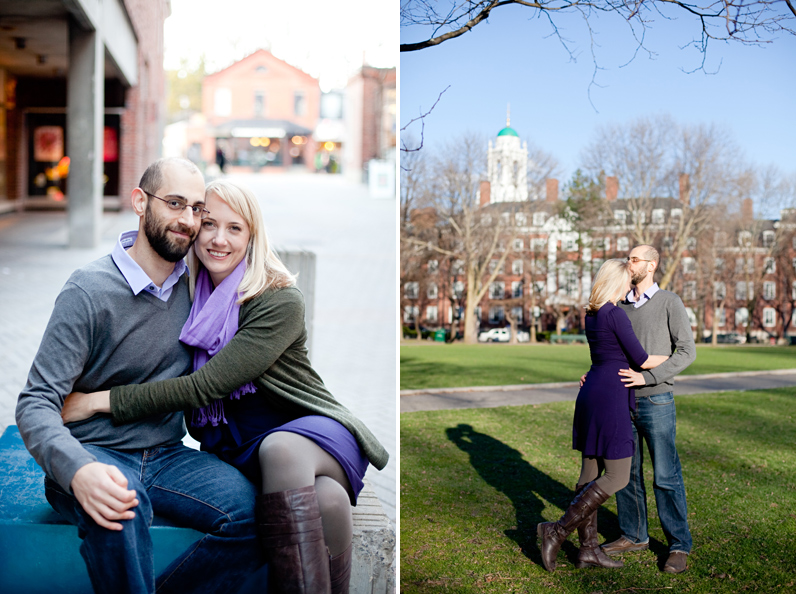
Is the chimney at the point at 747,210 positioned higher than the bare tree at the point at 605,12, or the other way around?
the bare tree at the point at 605,12

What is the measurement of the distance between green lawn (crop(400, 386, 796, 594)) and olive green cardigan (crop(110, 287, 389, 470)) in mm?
708

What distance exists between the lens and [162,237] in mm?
2561

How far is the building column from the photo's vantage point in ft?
44.6

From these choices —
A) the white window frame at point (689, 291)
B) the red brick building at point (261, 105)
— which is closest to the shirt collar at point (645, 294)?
the white window frame at point (689, 291)

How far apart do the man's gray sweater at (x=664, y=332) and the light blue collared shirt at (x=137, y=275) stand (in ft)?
5.51

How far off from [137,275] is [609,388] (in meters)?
1.77

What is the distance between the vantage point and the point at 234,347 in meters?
2.46

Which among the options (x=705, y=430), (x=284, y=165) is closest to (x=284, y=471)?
(x=705, y=430)

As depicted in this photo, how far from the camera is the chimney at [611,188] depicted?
3.20 m

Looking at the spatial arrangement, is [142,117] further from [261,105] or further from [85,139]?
[261,105]

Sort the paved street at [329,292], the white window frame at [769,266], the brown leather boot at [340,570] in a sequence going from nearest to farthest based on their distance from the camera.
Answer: the brown leather boot at [340,570] → the white window frame at [769,266] → the paved street at [329,292]

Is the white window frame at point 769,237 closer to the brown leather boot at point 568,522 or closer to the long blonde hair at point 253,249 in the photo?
the brown leather boot at point 568,522

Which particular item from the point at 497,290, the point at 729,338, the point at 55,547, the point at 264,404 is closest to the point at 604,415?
the point at 729,338

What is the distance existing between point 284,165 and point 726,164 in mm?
52714
